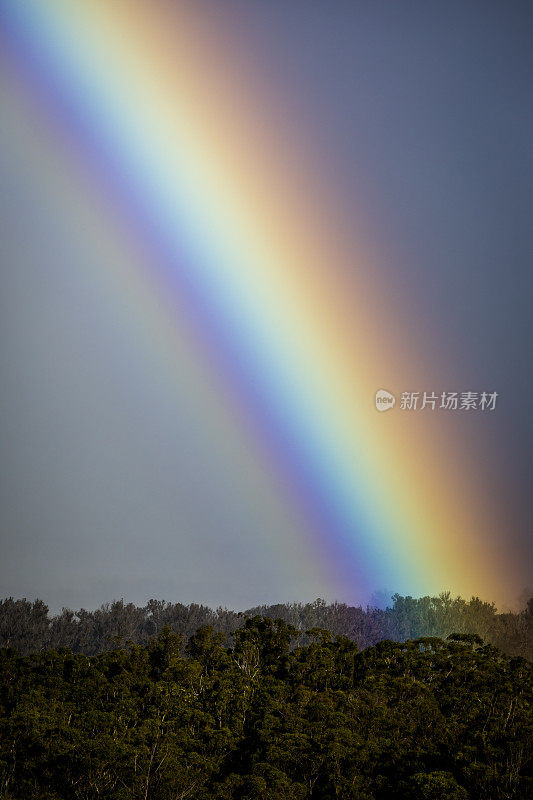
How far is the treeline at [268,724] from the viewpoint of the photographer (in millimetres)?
32062

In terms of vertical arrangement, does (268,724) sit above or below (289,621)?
below

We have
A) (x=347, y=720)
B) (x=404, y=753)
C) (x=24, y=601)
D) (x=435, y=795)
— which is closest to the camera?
(x=435, y=795)

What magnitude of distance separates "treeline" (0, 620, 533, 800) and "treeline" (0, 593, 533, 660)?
8607 centimetres

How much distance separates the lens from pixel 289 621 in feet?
513

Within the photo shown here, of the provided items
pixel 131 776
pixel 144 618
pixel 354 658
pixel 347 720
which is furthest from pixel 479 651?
pixel 144 618

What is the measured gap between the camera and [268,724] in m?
37.2

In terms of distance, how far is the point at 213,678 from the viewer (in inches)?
1817

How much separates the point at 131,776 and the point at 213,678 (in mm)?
14580

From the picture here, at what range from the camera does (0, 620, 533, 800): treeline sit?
32062 millimetres

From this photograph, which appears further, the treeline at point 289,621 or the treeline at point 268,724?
the treeline at point 289,621

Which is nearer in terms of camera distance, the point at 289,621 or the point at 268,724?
the point at 268,724

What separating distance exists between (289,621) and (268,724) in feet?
402

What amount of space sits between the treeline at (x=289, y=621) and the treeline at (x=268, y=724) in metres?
86.1

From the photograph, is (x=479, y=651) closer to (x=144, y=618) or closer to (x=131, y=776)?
(x=131, y=776)
